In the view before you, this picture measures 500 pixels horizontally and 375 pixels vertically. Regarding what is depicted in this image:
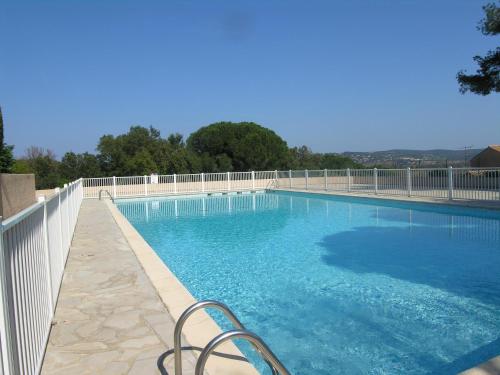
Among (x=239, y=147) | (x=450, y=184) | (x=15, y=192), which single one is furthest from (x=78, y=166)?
(x=450, y=184)

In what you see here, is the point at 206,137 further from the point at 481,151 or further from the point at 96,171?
the point at 481,151

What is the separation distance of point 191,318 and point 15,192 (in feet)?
15.9

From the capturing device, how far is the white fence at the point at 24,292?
5.55ft

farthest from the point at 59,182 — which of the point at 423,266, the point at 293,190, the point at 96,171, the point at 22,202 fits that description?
the point at 423,266

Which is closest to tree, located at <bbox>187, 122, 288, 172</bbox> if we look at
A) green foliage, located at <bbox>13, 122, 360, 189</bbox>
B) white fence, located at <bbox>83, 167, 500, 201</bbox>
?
green foliage, located at <bbox>13, 122, 360, 189</bbox>

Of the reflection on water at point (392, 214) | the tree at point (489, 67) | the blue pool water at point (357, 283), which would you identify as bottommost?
the blue pool water at point (357, 283)

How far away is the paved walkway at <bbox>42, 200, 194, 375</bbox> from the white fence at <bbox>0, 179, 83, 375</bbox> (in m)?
0.20

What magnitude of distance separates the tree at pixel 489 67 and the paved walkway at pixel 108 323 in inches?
552

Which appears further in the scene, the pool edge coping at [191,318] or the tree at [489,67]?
the tree at [489,67]

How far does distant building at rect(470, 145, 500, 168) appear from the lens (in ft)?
74.4

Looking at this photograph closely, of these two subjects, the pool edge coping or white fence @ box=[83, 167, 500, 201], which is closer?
the pool edge coping

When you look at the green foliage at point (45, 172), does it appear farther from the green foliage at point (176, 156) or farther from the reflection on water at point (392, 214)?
the reflection on water at point (392, 214)

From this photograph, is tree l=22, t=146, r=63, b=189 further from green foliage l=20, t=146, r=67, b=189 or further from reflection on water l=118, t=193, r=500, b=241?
reflection on water l=118, t=193, r=500, b=241

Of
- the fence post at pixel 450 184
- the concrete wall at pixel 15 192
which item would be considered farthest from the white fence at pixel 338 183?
the concrete wall at pixel 15 192
